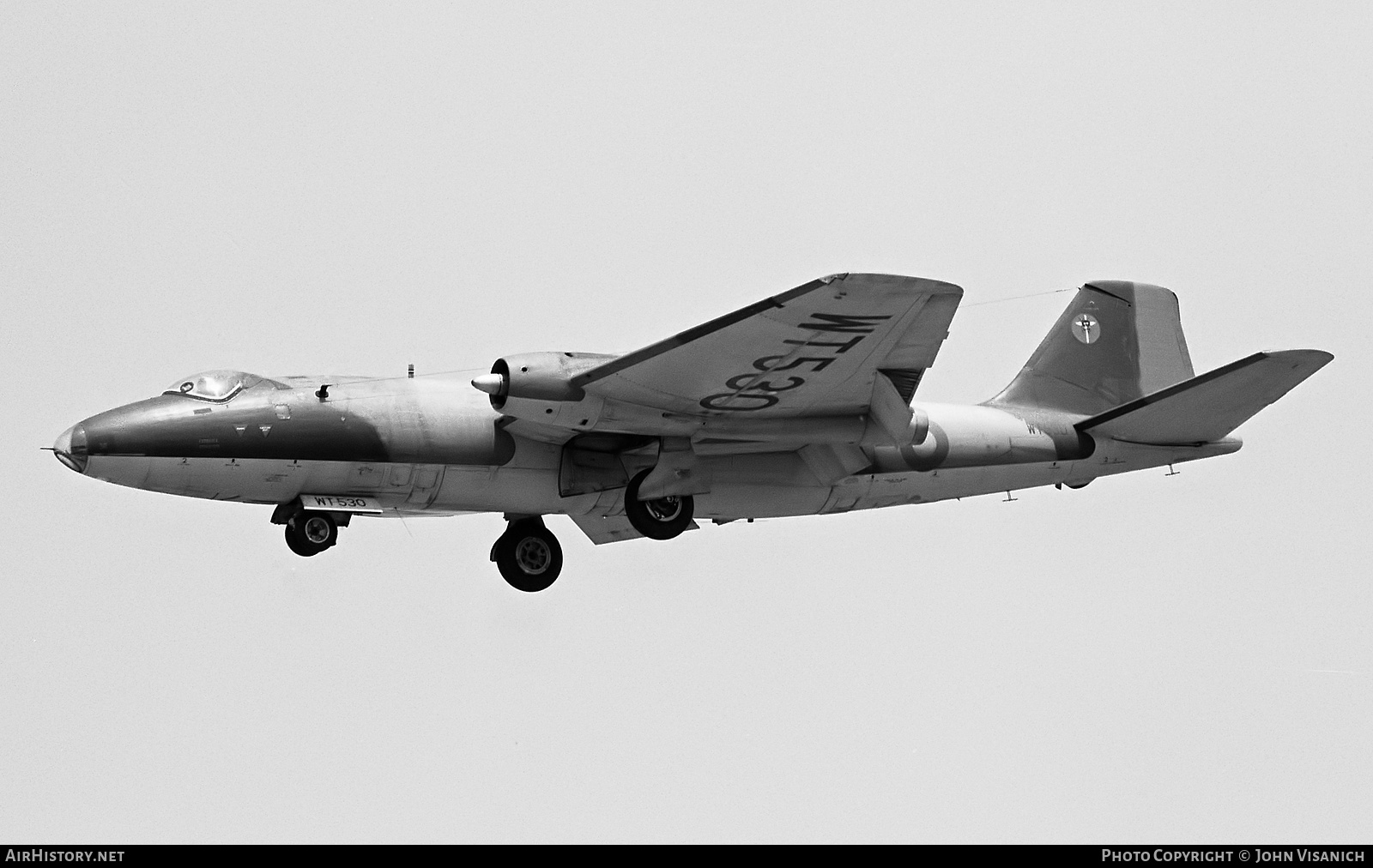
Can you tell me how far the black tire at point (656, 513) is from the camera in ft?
86.0

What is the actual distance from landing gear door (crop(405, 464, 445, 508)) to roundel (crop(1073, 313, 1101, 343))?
36.3 ft

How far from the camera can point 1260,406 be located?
93.3 feet

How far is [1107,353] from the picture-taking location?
31031 millimetres

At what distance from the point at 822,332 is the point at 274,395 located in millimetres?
7108

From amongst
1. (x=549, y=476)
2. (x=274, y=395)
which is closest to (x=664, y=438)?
(x=549, y=476)

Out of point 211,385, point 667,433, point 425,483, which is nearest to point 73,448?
point 211,385

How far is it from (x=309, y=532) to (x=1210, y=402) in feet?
42.5

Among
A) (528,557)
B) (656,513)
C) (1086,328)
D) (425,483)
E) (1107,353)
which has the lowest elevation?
(528,557)

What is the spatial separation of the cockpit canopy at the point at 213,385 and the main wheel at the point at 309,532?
71.8 inches

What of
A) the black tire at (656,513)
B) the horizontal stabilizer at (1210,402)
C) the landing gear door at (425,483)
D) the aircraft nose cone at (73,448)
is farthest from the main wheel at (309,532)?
the horizontal stabilizer at (1210,402)

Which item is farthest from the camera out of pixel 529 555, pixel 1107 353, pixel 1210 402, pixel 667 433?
pixel 1107 353

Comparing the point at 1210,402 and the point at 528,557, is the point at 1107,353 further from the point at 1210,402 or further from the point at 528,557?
the point at 528,557

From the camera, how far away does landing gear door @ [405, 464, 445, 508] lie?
25469mm
